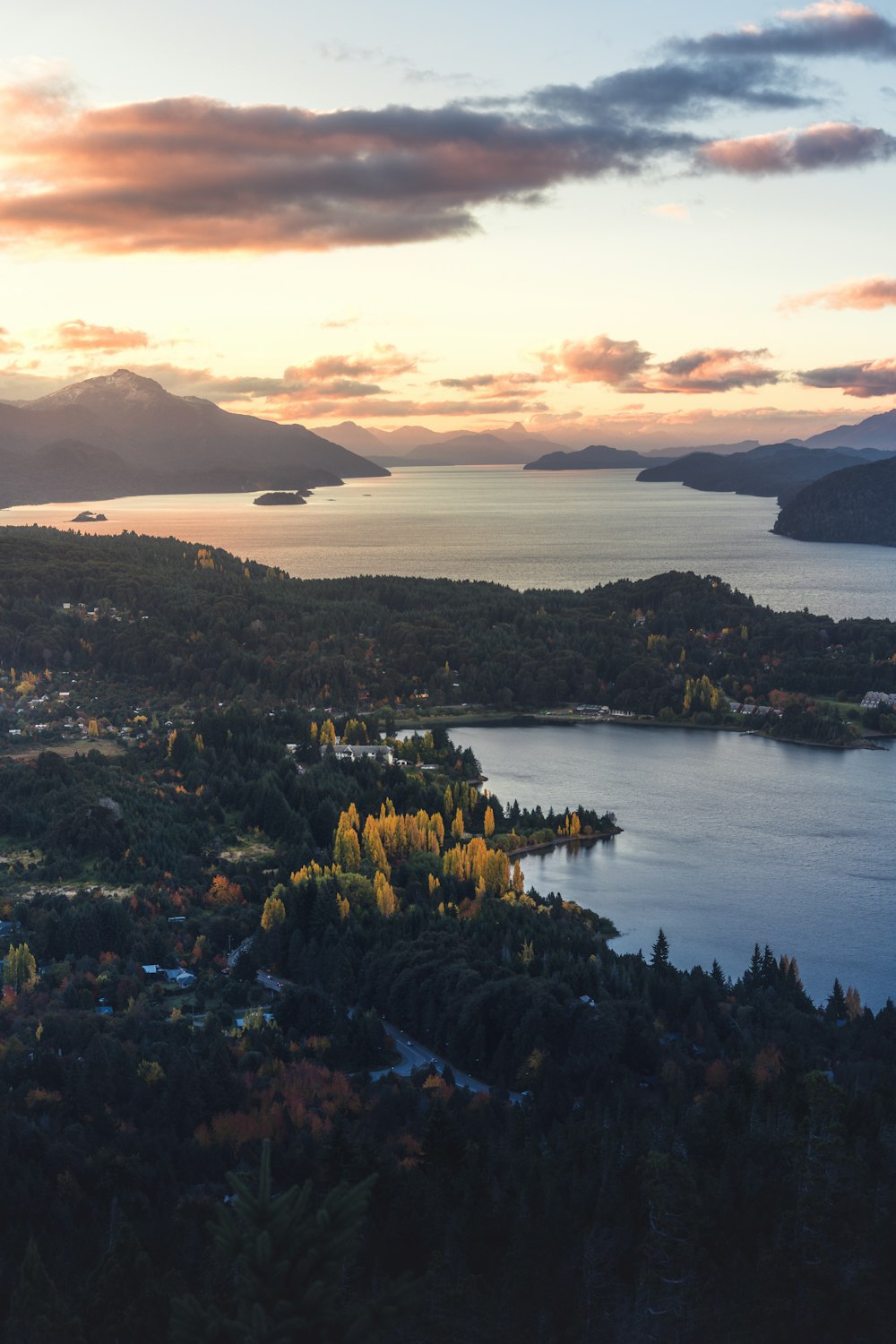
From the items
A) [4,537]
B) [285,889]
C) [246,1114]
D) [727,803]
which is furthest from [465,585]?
[246,1114]

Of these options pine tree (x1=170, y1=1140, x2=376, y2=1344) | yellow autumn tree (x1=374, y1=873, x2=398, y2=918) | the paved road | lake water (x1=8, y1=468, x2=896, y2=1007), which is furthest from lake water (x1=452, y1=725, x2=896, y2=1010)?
pine tree (x1=170, y1=1140, x2=376, y2=1344)

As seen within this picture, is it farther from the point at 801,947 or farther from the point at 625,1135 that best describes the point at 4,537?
the point at 625,1135

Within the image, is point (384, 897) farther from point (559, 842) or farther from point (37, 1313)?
point (37, 1313)

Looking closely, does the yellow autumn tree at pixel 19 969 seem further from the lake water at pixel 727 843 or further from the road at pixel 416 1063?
the lake water at pixel 727 843

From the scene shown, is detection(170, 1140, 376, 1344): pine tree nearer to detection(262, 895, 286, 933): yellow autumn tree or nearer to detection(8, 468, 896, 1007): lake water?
detection(262, 895, 286, 933): yellow autumn tree

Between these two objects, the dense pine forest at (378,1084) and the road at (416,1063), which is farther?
the road at (416,1063)

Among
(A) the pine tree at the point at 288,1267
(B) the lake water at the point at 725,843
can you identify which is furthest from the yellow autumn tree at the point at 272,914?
(A) the pine tree at the point at 288,1267

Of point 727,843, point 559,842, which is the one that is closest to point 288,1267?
point 559,842
